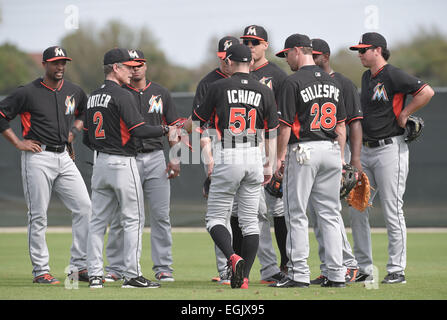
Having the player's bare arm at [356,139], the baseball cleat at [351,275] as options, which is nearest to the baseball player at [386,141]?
the baseball cleat at [351,275]

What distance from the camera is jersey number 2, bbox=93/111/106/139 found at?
6.53 metres

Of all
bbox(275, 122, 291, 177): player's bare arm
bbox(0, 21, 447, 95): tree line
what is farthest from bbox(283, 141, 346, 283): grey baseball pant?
bbox(0, 21, 447, 95): tree line

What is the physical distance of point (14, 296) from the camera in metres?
6.00

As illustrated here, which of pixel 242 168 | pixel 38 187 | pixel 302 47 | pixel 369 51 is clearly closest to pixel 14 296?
pixel 38 187

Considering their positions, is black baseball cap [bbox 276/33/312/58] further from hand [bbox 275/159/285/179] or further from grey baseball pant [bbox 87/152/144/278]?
grey baseball pant [bbox 87/152/144/278]

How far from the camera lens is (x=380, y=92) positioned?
23.6ft

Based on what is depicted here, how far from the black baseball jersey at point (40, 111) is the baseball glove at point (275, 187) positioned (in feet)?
7.50

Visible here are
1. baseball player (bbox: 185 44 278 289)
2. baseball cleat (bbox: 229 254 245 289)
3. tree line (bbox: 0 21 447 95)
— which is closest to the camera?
baseball cleat (bbox: 229 254 245 289)

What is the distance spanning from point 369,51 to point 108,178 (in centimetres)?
295

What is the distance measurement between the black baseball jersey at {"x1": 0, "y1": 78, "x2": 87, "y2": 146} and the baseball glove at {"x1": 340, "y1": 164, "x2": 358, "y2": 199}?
3023 millimetres

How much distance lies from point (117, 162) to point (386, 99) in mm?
2785

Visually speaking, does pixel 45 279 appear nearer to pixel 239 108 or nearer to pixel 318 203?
pixel 239 108

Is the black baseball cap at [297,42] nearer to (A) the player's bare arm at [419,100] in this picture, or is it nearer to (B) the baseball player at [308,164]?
(B) the baseball player at [308,164]

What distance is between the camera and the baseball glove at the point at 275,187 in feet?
23.0
